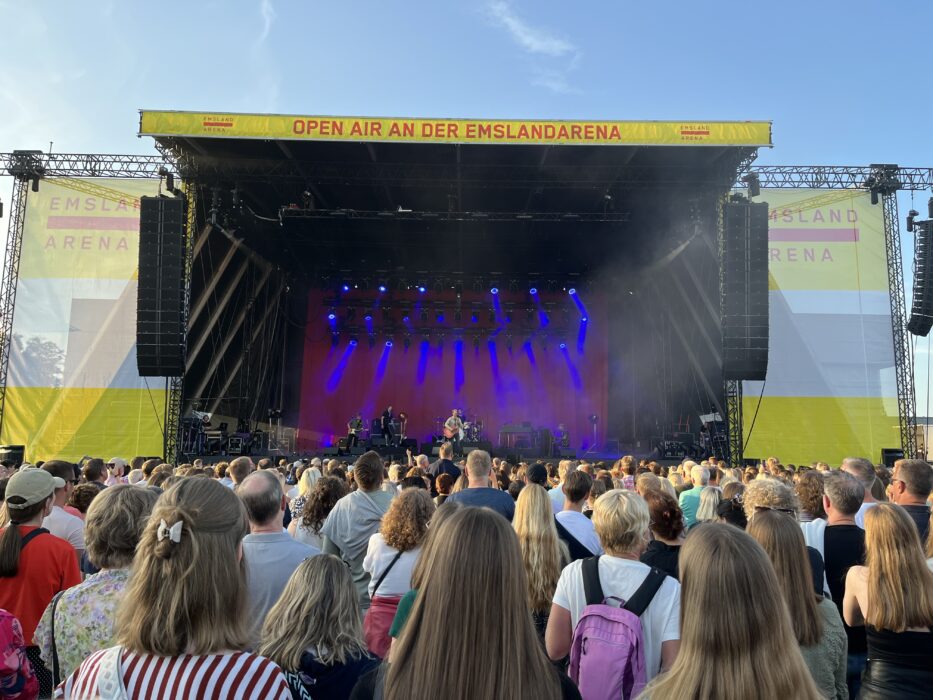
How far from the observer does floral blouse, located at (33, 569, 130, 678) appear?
198 cm

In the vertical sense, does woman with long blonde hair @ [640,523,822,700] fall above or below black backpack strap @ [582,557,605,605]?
above

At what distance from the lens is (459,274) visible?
67.5 ft

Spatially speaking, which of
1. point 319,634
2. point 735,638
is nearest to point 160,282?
point 319,634

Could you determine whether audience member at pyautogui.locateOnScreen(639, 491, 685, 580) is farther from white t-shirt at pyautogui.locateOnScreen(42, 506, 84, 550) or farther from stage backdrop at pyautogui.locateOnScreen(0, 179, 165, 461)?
→ stage backdrop at pyautogui.locateOnScreen(0, 179, 165, 461)

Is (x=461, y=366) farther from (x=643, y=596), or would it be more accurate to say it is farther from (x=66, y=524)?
(x=643, y=596)

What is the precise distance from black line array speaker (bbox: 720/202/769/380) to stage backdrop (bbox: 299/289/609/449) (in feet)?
29.0

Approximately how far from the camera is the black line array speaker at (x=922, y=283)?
12930 millimetres

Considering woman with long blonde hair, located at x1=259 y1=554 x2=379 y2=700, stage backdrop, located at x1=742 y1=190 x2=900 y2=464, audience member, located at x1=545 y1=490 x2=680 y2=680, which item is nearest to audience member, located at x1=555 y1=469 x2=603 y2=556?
audience member, located at x1=545 y1=490 x2=680 y2=680

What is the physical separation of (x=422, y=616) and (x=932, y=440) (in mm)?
39355

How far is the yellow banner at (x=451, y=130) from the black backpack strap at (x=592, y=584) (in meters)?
10.6

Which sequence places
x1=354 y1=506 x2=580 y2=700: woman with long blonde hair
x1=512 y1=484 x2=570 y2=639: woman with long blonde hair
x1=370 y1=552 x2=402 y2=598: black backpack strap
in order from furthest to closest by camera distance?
x1=370 y1=552 x2=402 y2=598: black backpack strap
x1=512 y1=484 x2=570 y2=639: woman with long blonde hair
x1=354 y1=506 x2=580 y2=700: woman with long blonde hair

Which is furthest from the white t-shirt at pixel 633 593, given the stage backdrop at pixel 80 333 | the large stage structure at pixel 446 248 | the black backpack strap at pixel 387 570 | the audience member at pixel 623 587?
the stage backdrop at pixel 80 333

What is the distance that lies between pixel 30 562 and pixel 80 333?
14.0 meters

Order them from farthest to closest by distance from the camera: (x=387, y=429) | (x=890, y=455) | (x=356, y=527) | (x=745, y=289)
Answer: (x=387, y=429) → (x=890, y=455) → (x=745, y=289) → (x=356, y=527)
